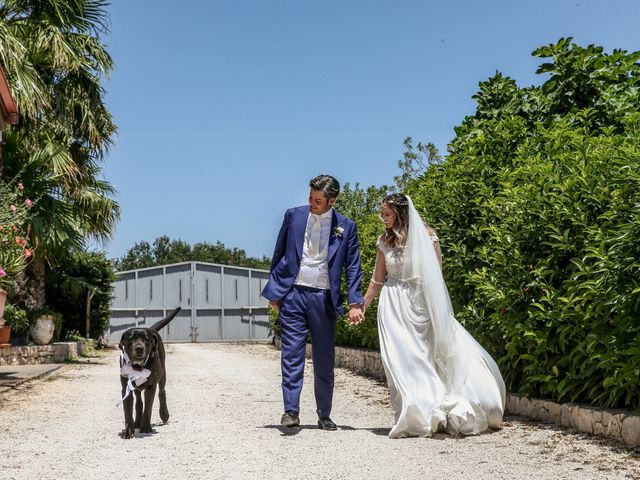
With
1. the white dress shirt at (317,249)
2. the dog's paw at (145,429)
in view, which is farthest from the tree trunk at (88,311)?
the white dress shirt at (317,249)

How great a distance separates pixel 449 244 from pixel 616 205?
3.11 m

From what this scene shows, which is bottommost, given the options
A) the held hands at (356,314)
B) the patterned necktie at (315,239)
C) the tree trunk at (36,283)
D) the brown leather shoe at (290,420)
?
the brown leather shoe at (290,420)

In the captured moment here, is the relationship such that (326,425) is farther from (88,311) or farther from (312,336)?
(88,311)

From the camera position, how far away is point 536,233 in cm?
713

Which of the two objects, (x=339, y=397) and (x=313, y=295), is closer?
(x=313, y=295)

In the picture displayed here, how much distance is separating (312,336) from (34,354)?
1298 cm

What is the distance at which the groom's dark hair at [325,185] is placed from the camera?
22.2 feet

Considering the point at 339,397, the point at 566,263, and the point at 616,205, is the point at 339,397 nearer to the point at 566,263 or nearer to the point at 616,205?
the point at 566,263

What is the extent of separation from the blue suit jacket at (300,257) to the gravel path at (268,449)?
1103 mm

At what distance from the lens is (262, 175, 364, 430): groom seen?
677 cm

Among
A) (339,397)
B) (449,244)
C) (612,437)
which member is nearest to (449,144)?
(449,244)

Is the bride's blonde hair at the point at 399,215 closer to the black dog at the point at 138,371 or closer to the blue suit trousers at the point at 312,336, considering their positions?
the blue suit trousers at the point at 312,336

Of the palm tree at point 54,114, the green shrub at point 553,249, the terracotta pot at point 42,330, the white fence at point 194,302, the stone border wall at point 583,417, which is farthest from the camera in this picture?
the white fence at point 194,302

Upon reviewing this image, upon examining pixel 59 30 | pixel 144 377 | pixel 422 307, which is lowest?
pixel 144 377
